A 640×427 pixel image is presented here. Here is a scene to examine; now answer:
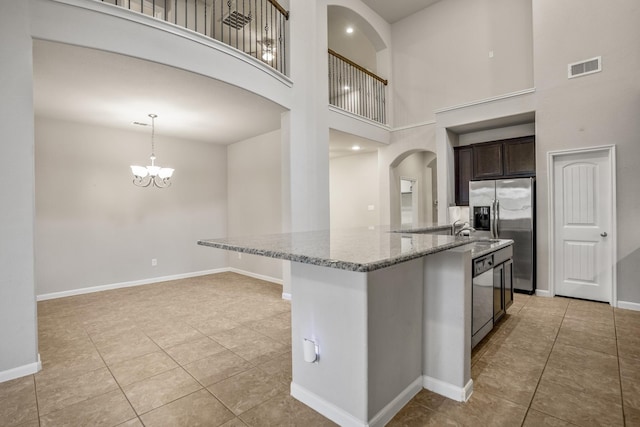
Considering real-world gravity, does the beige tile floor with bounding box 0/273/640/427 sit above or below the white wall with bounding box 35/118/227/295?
below

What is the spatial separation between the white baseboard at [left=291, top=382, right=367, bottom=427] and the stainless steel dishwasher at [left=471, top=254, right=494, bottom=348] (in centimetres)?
131

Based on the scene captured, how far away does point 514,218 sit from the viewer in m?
4.53

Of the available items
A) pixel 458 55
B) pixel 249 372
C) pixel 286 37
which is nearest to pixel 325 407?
pixel 249 372

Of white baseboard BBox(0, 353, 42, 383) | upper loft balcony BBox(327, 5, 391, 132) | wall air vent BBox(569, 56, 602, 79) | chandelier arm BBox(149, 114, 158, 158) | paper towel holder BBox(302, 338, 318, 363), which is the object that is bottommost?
white baseboard BBox(0, 353, 42, 383)

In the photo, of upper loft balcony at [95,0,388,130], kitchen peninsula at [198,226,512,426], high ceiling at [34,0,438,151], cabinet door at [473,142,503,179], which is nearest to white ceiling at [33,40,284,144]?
high ceiling at [34,0,438,151]

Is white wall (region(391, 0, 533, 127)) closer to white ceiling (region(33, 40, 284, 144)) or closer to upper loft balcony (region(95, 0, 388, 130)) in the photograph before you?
upper loft balcony (region(95, 0, 388, 130))

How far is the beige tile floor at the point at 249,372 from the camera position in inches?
73.2

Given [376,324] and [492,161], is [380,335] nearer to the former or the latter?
[376,324]

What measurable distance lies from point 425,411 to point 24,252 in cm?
310

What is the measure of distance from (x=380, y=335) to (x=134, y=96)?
12.5 ft

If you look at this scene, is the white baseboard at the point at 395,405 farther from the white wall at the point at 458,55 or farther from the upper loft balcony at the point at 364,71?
the white wall at the point at 458,55

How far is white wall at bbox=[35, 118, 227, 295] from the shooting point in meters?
4.55

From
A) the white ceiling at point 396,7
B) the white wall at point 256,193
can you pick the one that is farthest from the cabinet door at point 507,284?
the white ceiling at point 396,7

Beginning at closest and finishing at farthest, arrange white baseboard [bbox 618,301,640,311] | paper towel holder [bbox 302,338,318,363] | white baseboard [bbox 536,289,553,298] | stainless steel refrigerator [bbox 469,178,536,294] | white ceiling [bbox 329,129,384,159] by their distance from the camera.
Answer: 1. paper towel holder [bbox 302,338,318,363]
2. white baseboard [bbox 618,301,640,311]
3. white baseboard [bbox 536,289,553,298]
4. stainless steel refrigerator [bbox 469,178,536,294]
5. white ceiling [bbox 329,129,384,159]
